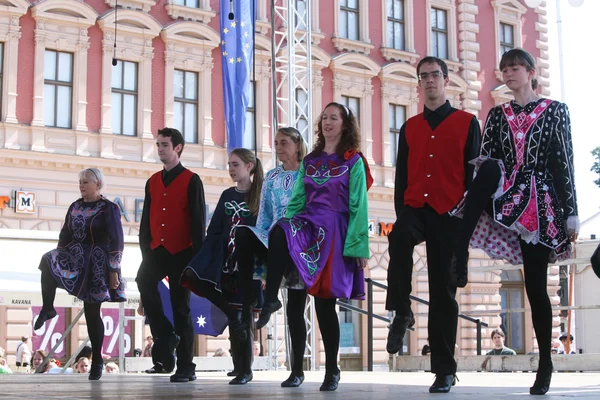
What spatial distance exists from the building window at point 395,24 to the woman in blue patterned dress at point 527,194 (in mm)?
23906

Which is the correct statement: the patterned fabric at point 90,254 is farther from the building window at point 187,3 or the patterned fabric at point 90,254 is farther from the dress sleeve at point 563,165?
the building window at point 187,3

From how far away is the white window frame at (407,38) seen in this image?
2906cm

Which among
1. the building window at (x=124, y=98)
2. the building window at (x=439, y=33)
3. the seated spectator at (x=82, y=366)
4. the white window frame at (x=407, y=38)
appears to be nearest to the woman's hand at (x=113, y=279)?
the seated spectator at (x=82, y=366)

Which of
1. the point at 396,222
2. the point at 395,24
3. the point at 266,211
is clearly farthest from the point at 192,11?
the point at 396,222

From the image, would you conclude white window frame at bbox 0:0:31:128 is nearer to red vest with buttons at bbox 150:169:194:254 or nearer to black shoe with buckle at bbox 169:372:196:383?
red vest with buttons at bbox 150:169:194:254

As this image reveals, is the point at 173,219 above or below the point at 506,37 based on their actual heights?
below

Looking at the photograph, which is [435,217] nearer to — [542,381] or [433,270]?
[433,270]

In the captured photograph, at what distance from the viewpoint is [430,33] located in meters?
30.1

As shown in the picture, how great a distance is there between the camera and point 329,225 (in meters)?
6.14

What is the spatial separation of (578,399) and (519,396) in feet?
1.55

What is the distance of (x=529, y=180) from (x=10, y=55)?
734 inches

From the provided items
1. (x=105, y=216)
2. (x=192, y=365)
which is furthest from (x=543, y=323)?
(x=105, y=216)

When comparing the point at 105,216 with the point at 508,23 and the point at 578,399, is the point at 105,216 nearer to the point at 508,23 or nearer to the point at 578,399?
the point at 578,399

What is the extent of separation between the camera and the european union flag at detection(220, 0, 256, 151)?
1858 cm
